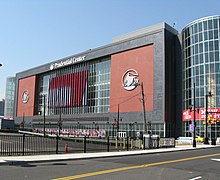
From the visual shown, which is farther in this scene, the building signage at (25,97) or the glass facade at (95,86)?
the building signage at (25,97)

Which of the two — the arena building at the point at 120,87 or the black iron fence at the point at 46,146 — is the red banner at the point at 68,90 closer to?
the arena building at the point at 120,87

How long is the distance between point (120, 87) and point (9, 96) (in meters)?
115

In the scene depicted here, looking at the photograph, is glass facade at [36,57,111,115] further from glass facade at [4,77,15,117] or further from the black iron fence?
A: glass facade at [4,77,15,117]

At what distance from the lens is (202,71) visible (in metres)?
62.1

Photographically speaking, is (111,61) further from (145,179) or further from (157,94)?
(145,179)

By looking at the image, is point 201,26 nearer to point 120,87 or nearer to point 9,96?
point 120,87

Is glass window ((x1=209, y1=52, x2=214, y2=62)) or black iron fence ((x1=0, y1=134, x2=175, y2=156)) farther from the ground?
glass window ((x1=209, y1=52, x2=214, y2=62))

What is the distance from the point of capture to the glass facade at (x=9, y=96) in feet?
552

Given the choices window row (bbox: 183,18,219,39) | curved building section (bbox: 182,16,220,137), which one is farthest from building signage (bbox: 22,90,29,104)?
window row (bbox: 183,18,219,39)

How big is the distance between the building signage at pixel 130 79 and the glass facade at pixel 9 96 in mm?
112362

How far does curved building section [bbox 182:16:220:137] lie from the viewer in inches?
2377

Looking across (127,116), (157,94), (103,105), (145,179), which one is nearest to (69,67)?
(103,105)

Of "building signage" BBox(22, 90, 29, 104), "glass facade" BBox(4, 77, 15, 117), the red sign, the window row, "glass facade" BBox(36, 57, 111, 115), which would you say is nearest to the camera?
the red sign

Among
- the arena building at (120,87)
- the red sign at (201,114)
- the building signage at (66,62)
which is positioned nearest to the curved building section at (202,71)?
the red sign at (201,114)
